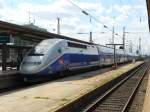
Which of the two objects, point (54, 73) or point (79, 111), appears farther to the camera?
point (54, 73)

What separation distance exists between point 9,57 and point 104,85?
49.2 ft

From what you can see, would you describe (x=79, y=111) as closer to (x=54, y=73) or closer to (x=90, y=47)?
(x=54, y=73)

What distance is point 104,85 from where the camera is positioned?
2077cm

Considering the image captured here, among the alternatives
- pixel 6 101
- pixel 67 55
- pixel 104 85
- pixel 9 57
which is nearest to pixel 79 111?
pixel 6 101

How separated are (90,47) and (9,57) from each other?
8468 mm

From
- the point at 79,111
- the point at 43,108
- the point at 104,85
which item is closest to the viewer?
the point at 43,108

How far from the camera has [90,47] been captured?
36562 mm

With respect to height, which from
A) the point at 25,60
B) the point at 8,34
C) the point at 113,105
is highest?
the point at 8,34

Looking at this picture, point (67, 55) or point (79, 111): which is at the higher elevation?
point (67, 55)

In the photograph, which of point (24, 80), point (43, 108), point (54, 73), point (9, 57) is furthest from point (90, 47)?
point (43, 108)

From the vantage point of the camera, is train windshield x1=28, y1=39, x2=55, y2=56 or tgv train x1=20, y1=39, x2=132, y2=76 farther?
train windshield x1=28, y1=39, x2=55, y2=56

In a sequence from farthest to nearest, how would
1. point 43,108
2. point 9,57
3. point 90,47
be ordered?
point 90,47 < point 9,57 < point 43,108

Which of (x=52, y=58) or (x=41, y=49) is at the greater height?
(x=41, y=49)

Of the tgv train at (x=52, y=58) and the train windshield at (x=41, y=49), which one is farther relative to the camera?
the train windshield at (x=41, y=49)
